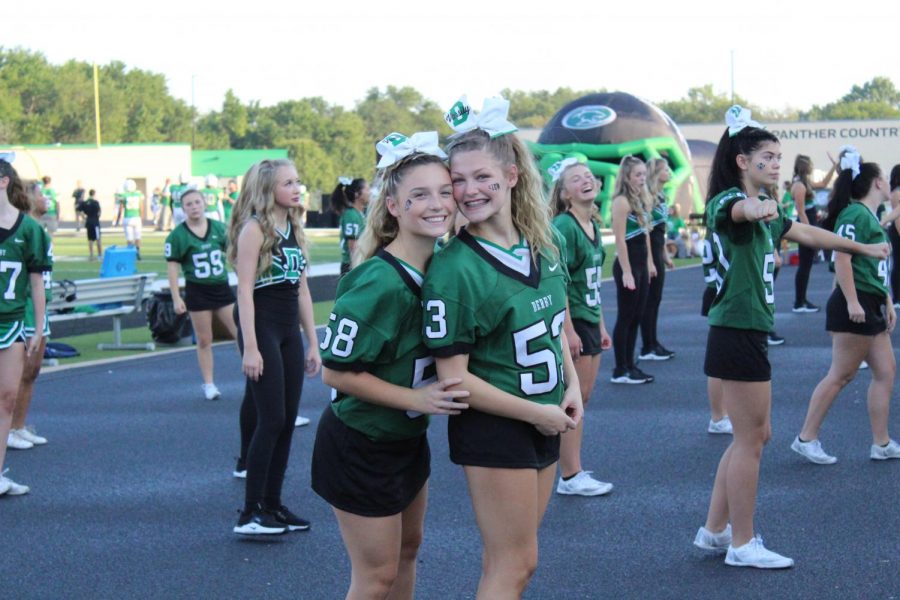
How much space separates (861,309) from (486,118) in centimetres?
414

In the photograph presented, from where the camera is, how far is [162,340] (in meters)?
14.7

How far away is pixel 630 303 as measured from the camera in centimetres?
1098

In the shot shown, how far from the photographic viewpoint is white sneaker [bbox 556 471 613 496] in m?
7.04

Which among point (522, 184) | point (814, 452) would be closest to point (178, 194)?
point (814, 452)

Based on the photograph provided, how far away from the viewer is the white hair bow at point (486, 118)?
12.6 ft

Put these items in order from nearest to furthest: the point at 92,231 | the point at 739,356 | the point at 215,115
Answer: the point at 739,356 < the point at 92,231 < the point at 215,115

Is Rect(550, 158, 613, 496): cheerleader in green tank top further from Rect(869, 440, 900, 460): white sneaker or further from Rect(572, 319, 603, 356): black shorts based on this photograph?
Rect(869, 440, 900, 460): white sneaker

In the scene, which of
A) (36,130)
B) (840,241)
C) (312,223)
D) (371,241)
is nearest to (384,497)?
(371,241)

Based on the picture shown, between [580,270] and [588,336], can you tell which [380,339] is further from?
[580,270]

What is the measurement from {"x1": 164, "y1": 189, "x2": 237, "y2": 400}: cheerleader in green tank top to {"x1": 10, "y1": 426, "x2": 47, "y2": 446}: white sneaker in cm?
197

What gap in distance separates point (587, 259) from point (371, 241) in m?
3.75

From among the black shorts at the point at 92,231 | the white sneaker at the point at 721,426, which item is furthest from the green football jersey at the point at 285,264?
the black shorts at the point at 92,231

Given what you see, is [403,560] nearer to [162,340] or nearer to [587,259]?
[587,259]

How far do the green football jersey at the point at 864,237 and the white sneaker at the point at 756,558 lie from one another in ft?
8.13
